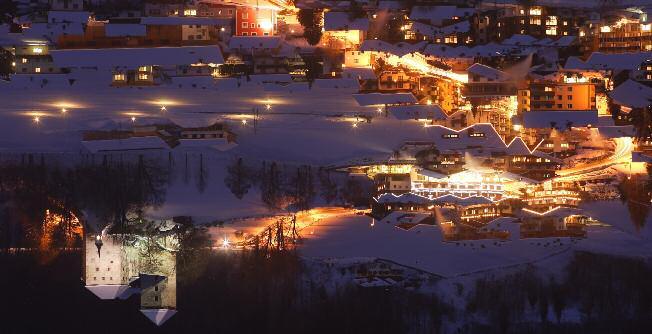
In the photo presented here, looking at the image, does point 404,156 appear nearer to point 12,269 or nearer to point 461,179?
point 461,179

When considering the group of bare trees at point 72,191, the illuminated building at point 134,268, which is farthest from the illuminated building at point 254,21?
the illuminated building at point 134,268

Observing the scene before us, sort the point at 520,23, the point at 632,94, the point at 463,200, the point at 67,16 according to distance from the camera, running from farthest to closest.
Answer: the point at 520,23 → the point at 632,94 → the point at 67,16 → the point at 463,200

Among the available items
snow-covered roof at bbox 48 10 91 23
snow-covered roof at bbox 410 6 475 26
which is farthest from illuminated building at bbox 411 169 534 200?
snow-covered roof at bbox 48 10 91 23

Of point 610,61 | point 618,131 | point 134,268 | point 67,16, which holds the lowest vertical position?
point 134,268

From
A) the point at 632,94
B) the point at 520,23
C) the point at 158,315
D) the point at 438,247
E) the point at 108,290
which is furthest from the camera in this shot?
the point at 520,23

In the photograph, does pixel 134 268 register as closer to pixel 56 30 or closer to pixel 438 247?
pixel 56 30

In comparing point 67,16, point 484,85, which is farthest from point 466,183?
point 67,16

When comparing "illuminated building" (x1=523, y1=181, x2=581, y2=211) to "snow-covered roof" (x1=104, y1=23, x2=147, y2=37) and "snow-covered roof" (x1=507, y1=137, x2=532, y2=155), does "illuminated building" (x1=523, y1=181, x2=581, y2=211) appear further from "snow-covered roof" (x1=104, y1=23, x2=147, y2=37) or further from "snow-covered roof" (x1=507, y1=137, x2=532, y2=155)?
"snow-covered roof" (x1=104, y1=23, x2=147, y2=37)

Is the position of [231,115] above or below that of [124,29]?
below
